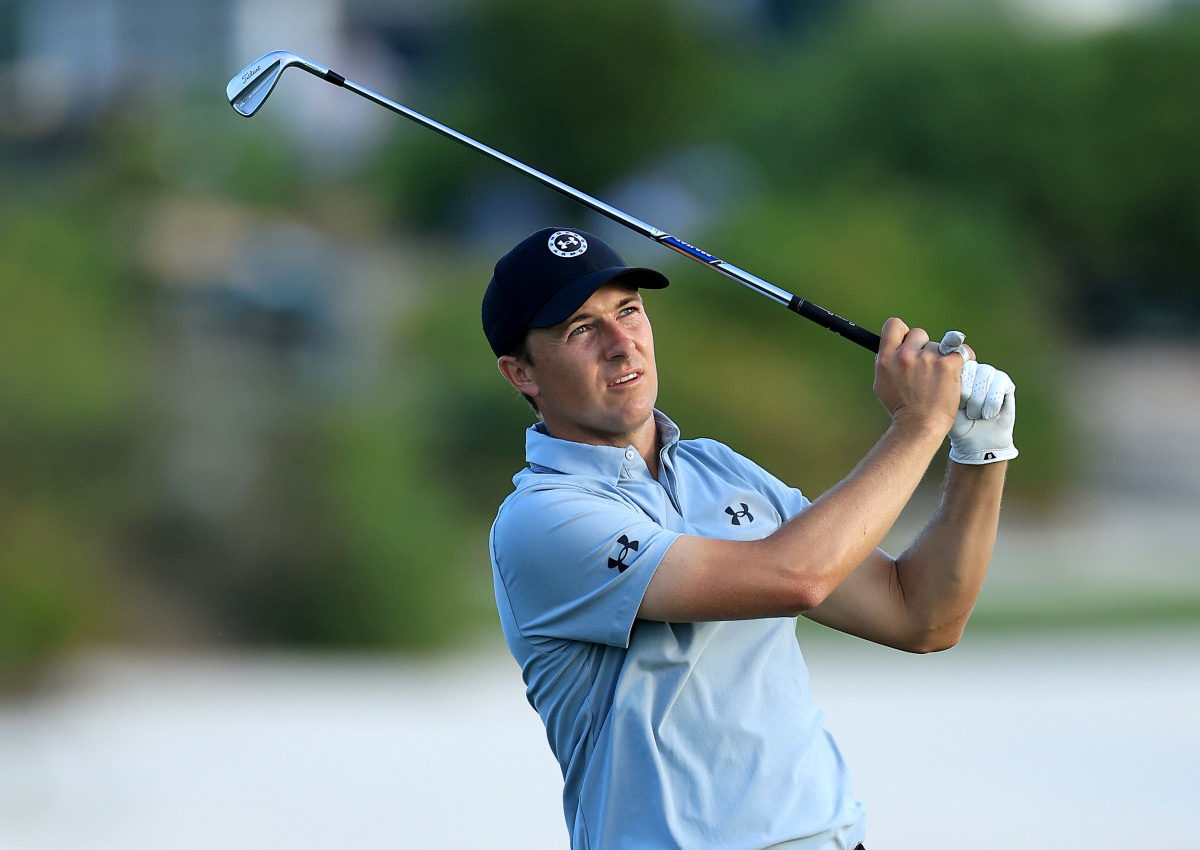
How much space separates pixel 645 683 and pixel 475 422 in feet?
37.1

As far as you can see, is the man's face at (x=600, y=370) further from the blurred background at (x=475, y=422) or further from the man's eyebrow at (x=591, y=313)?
the blurred background at (x=475, y=422)

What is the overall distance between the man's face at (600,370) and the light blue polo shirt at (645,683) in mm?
56

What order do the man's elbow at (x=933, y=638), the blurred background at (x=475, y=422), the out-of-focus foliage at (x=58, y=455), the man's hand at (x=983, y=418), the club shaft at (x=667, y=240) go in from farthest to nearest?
the out-of-focus foliage at (x=58, y=455), the blurred background at (x=475, y=422), the man's elbow at (x=933, y=638), the club shaft at (x=667, y=240), the man's hand at (x=983, y=418)

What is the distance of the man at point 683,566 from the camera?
94.2 inches

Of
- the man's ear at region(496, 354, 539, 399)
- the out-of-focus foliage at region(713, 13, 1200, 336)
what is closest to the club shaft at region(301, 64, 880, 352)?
the man's ear at region(496, 354, 539, 399)

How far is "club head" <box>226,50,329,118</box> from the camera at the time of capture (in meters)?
3.14

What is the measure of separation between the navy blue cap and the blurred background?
177 inches

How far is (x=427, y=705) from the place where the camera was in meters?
9.00

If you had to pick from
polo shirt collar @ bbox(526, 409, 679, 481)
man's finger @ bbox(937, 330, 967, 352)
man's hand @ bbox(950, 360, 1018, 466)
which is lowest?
polo shirt collar @ bbox(526, 409, 679, 481)

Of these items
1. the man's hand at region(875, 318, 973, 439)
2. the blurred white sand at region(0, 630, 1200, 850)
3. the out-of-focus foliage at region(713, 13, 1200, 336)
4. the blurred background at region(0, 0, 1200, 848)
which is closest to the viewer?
the man's hand at region(875, 318, 973, 439)

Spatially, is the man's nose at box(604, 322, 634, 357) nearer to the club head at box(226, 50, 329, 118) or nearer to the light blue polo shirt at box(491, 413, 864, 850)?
the light blue polo shirt at box(491, 413, 864, 850)

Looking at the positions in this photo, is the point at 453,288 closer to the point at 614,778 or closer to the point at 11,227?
the point at 11,227

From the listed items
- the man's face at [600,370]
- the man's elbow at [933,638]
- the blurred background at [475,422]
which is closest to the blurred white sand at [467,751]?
the blurred background at [475,422]

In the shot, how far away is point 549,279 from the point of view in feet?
8.87
